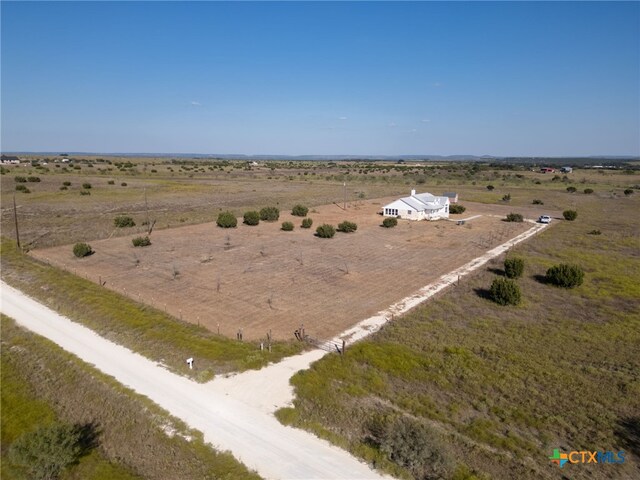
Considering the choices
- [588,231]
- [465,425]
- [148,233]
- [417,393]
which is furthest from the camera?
[588,231]

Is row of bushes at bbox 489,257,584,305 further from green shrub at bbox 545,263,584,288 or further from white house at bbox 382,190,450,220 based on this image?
white house at bbox 382,190,450,220

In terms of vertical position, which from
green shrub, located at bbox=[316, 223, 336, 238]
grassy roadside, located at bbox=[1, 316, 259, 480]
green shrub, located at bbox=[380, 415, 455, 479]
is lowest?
grassy roadside, located at bbox=[1, 316, 259, 480]

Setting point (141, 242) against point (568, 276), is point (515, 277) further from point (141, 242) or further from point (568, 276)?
point (141, 242)

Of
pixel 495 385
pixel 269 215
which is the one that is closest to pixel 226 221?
pixel 269 215

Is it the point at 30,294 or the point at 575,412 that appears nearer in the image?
the point at 575,412

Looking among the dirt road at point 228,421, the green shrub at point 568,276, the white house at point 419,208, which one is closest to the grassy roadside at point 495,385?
the dirt road at point 228,421

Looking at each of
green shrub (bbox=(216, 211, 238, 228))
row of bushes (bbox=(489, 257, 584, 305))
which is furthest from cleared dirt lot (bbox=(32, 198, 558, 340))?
row of bushes (bbox=(489, 257, 584, 305))

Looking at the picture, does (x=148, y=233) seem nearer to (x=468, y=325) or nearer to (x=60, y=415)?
(x=60, y=415)

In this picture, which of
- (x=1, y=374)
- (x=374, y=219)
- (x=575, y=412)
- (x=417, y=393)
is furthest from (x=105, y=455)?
(x=374, y=219)
